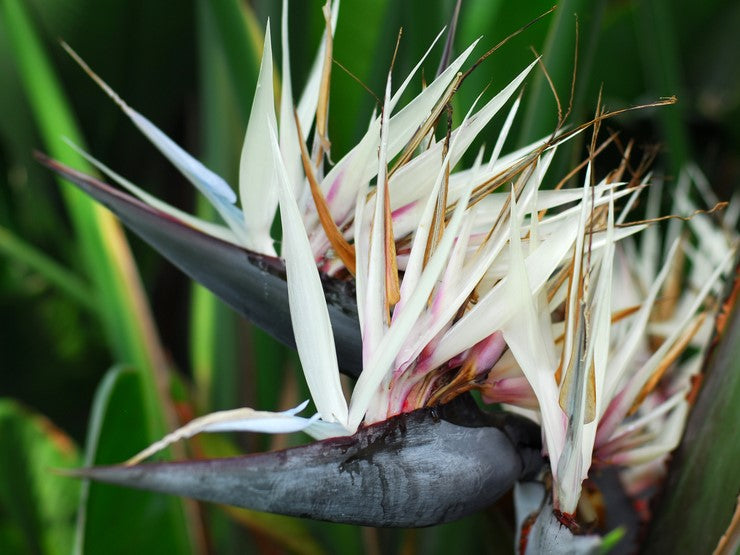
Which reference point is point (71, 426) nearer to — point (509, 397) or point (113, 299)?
point (113, 299)

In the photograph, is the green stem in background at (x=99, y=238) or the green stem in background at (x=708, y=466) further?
the green stem in background at (x=99, y=238)

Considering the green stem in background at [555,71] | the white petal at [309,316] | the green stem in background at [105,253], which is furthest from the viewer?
the green stem in background at [105,253]

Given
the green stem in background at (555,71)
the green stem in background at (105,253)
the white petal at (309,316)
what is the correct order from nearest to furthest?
the white petal at (309,316) → the green stem in background at (555,71) → the green stem in background at (105,253)

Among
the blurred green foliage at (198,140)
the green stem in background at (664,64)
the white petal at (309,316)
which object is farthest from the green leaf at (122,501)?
the green stem in background at (664,64)

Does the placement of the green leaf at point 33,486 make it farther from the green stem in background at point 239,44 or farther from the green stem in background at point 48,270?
the green stem in background at point 239,44

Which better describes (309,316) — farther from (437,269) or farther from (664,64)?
(664,64)

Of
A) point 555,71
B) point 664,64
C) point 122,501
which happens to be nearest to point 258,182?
point 555,71

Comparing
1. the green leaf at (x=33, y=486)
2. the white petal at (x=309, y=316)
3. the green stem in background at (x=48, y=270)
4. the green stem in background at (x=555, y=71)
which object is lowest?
the green leaf at (x=33, y=486)

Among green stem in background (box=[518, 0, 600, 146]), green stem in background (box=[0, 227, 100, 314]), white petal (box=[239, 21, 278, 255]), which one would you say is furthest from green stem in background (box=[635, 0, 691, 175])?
green stem in background (box=[0, 227, 100, 314])
